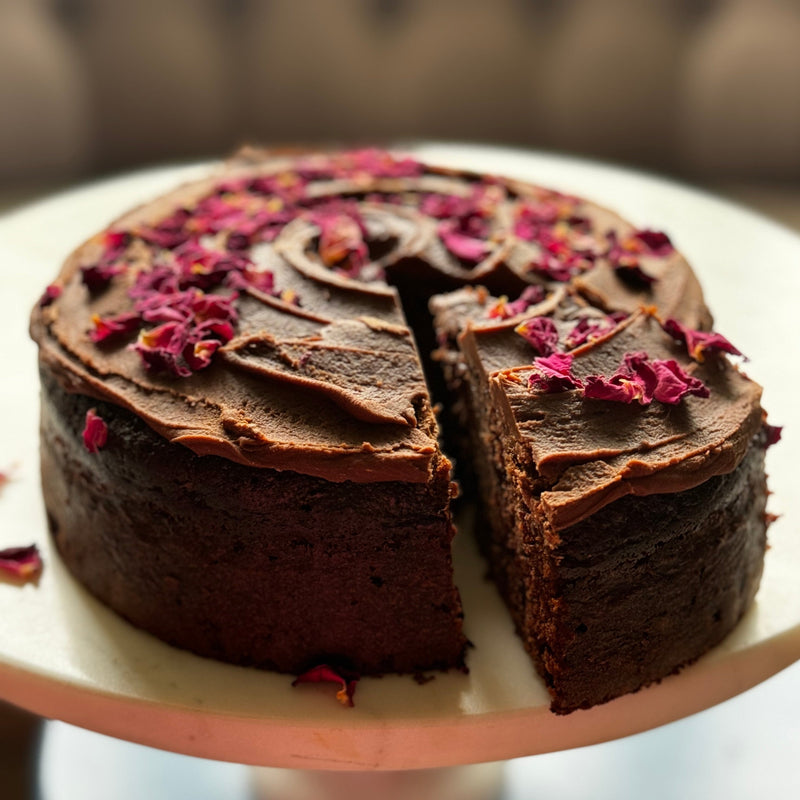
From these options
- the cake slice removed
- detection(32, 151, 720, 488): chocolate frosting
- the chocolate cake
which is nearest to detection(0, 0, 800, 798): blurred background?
detection(32, 151, 720, 488): chocolate frosting

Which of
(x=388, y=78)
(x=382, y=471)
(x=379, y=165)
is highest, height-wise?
(x=382, y=471)

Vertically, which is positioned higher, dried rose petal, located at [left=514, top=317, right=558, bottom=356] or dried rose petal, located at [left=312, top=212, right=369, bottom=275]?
dried rose petal, located at [left=514, top=317, right=558, bottom=356]

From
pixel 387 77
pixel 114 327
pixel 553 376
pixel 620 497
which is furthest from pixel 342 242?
pixel 387 77

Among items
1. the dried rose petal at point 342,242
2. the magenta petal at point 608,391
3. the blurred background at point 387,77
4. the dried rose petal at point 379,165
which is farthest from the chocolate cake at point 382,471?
the blurred background at point 387,77

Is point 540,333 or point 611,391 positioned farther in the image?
point 540,333

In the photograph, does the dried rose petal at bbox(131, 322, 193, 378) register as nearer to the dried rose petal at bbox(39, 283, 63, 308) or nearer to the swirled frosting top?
the dried rose petal at bbox(39, 283, 63, 308)

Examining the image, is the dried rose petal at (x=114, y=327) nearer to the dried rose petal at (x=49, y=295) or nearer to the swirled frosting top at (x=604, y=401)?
the dried rose petal at (x=49, y=295)

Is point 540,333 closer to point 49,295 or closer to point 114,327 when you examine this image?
point 114,327

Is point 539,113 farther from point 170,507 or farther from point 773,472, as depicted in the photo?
point 170,507
